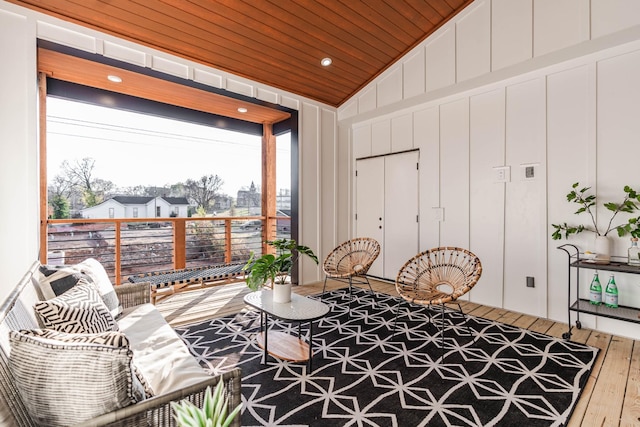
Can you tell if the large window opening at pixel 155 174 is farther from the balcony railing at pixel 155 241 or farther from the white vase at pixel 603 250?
the white vase at pixel 603 250

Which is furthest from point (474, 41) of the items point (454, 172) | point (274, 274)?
point (274, 274)

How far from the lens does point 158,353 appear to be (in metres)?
1.75

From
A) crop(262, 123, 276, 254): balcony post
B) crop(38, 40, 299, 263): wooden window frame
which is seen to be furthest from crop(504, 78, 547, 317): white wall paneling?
crop(262, 123, 276, 254): balcony post

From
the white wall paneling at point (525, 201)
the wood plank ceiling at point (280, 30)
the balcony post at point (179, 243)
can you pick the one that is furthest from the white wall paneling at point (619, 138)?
the balcony post at point (179, 243)

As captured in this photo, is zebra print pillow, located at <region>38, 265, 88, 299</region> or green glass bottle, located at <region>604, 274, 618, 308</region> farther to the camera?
green glass bottle, located at <region>604, 274, 618, 308</region>

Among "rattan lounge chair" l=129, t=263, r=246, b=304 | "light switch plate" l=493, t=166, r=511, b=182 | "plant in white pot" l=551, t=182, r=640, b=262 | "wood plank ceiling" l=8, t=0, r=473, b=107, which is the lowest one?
"rattan lounge chair" l=129, t=263, r=246, b=304

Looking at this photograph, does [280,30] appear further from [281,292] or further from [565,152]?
[565,152]

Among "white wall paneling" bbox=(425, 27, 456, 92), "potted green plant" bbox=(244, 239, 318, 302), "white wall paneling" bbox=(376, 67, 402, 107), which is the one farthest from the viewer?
"white wall paneling" bbox=(376, 67, 402, 107)

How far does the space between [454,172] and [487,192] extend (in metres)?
0.50

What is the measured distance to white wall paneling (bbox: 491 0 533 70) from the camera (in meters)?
3.25

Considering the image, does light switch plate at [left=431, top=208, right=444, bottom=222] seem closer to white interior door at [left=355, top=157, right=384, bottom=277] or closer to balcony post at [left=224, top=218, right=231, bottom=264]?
white interior door at [left=355, top=157, right=384, bottom=277]

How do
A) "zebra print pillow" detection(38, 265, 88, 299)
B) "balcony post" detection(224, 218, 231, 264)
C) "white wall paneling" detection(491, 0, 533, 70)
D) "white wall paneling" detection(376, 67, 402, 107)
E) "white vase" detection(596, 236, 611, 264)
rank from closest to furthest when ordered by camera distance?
"zebra print pillow" detection(38, 265, 88, 299) → "white vase" detection(596, 236, 611, 264) → "white wall paneling" detection(491, 0, 533, 70) → "white wall paneling" detection(376, 67, 402, 107) → "balcony post" detection(224, 218, 231, 264)

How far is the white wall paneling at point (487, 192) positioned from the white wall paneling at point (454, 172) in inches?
3.0

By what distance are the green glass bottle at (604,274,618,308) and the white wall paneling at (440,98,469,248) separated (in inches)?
55.3
